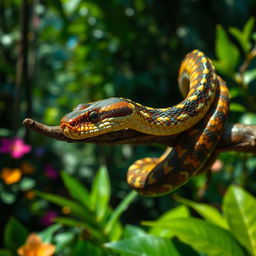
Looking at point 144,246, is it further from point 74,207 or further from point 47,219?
point 47,219

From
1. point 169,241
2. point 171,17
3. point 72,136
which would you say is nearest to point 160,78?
point 171,17

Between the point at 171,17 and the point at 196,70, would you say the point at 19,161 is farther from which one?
the point at 196,70

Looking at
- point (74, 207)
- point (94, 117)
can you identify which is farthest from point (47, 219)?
point (94, 117)

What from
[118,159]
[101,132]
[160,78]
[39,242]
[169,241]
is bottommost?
[118,159]

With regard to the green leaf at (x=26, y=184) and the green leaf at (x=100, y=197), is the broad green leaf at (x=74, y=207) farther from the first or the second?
the green leaf at (x=26, y=184)

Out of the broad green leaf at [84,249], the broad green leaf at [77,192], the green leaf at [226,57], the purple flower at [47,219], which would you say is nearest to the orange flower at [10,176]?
the purple flower at [47,219]

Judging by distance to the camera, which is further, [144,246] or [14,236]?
[14,236]
